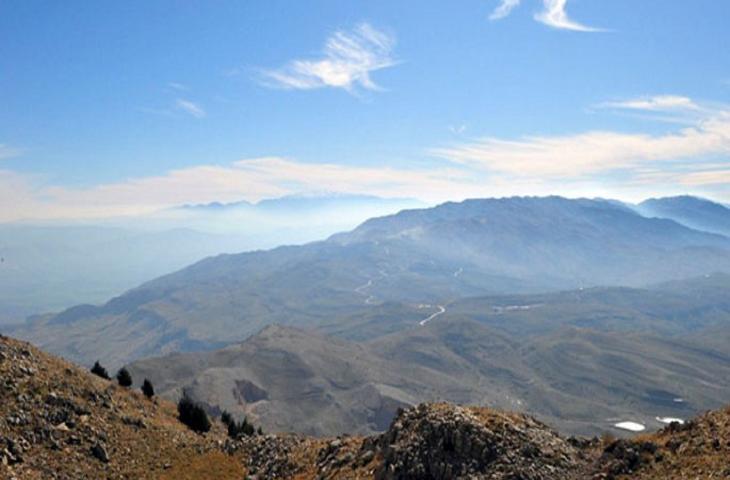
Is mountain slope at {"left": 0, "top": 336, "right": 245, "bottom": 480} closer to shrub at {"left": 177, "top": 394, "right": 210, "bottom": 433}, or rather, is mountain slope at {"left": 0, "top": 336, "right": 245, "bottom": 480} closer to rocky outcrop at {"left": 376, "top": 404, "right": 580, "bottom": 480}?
shrub at {"left": 177, "top": 394, "right": 210, "bottom": 433}

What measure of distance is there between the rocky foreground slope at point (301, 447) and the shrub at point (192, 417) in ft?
14.1

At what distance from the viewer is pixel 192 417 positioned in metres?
55.8

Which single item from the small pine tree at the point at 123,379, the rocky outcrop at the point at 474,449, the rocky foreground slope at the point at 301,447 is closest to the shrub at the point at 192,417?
the rocky foreground slope at the point at 301,447

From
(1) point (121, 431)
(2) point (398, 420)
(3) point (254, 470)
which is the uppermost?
(2) point (398, 420)

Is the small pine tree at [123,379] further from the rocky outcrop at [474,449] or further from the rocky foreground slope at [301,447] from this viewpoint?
the rocky outcrop at [474,449]

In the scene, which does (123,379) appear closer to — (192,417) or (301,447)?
(192,417)

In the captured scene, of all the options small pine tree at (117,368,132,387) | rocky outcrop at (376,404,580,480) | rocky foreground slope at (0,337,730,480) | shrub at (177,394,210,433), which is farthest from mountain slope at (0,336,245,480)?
rocky outcrop at (376,404,580,480)

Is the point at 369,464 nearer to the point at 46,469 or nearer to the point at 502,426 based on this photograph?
the point at 502,426

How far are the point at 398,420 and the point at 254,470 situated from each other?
518 inches

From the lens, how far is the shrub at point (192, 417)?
5525cm

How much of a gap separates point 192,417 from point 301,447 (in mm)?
17009

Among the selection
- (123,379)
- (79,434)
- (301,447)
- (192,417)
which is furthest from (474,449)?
(123,379)

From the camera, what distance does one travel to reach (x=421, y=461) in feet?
107

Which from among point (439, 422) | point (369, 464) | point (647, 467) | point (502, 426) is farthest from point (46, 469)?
point (647, 467)
